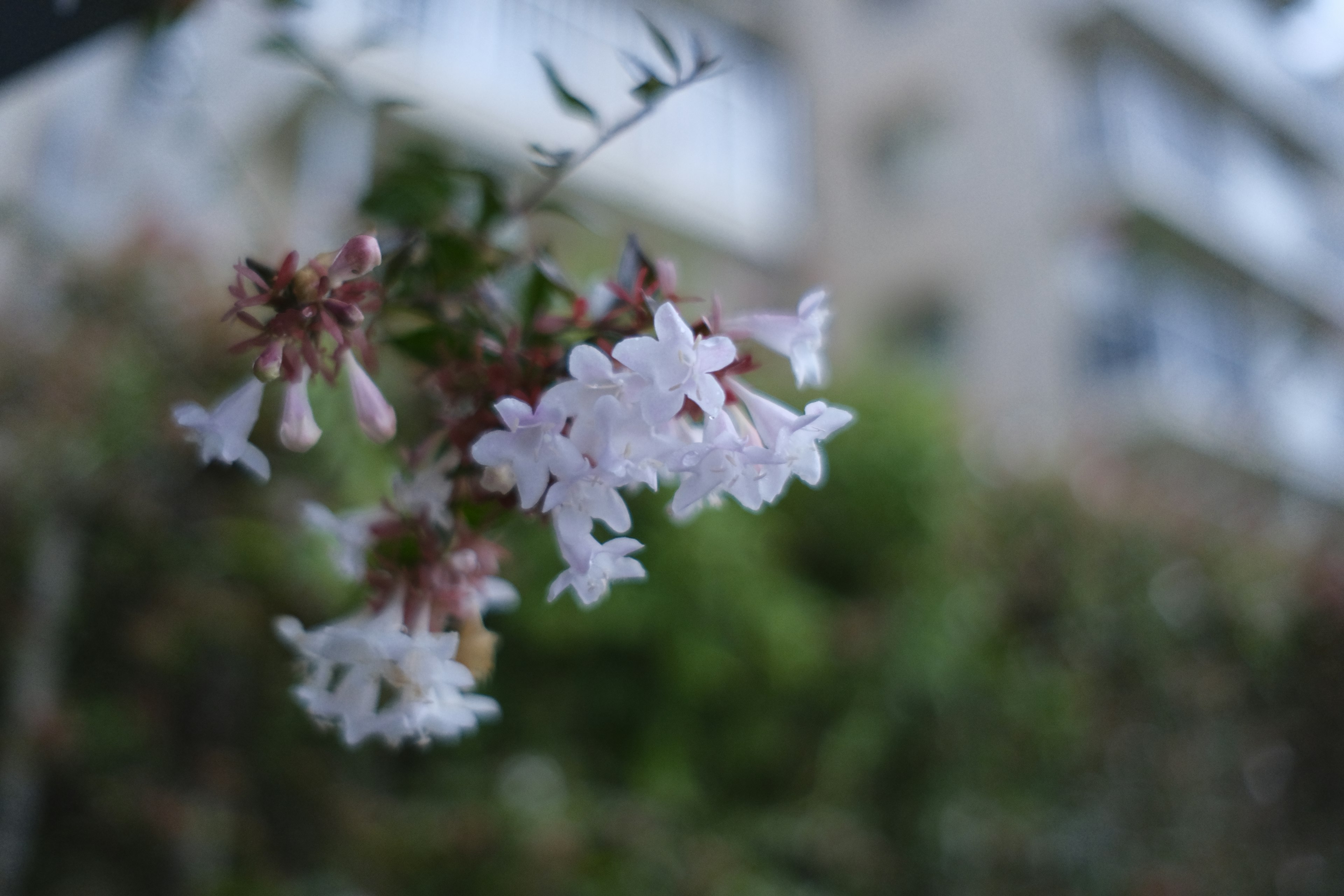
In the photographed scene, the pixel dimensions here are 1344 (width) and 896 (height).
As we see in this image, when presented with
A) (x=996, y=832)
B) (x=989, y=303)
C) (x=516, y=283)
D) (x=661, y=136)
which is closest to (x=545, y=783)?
(x=996, y=832)

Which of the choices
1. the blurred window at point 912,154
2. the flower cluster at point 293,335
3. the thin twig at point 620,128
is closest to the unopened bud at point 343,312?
the flower cluster at point 293,335

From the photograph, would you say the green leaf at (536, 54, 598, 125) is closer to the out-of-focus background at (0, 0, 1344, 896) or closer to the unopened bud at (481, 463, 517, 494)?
the out-of-focus background at (0, 0, 1344, 896)

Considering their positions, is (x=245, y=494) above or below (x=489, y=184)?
below

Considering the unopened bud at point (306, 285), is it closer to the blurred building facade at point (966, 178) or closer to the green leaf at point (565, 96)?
the green leaf at point (565, 96)

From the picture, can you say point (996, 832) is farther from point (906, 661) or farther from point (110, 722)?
point (110, 722)

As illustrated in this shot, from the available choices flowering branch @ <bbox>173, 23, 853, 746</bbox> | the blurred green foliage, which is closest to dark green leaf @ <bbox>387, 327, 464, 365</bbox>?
flowering branch @ <bbox>173, 23, 853, 746</bbox>

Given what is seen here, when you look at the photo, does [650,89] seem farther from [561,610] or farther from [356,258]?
[561,610]
